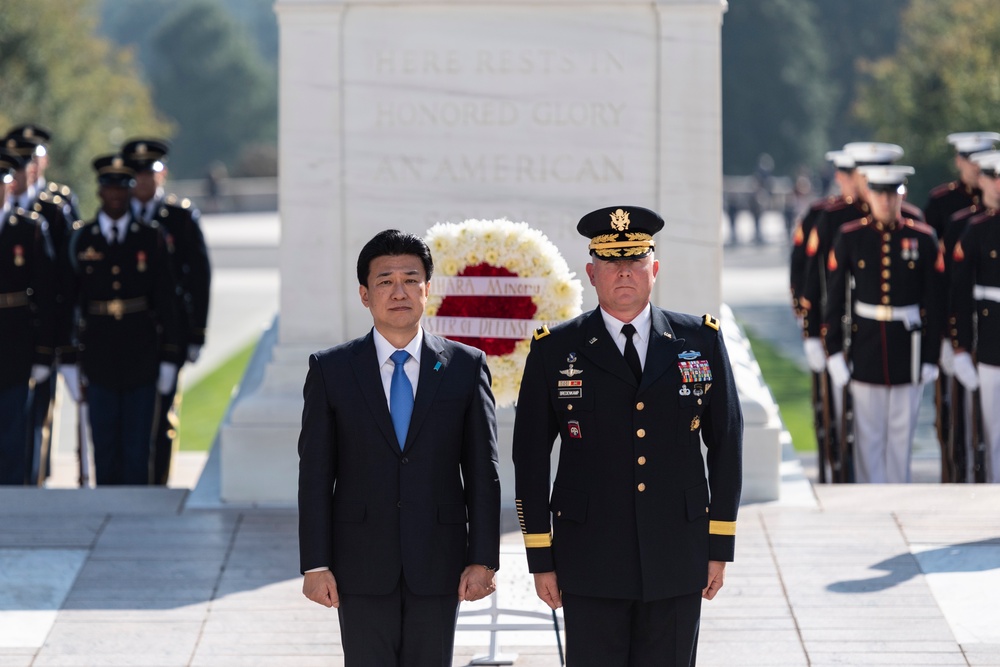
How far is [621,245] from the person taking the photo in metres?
4.27

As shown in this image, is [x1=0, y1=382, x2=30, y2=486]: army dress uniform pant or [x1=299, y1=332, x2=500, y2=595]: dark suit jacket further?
[x1=0, y1=382, x2=30, y2=486]: army dress uniform pant

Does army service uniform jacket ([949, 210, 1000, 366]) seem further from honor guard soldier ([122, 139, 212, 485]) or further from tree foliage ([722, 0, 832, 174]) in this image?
tree foliage ([722, 0, 832, 174])

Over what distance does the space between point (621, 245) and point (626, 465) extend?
56cm

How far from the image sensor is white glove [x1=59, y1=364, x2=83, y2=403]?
8.55m

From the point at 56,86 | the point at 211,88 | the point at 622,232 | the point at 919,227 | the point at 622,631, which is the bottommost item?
the point at 622,631

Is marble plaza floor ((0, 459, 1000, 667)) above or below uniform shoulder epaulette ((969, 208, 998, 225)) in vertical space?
below

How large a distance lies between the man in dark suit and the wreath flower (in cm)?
128

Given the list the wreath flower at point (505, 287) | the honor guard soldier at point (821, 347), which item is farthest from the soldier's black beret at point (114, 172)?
the honor guard soldier at point (821, 347)

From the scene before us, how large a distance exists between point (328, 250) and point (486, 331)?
2121mm

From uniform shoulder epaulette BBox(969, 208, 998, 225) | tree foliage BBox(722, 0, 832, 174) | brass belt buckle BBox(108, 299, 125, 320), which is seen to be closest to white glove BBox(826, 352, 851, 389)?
uniform shoulder epaulette BBox(969, 208, 998, 225)

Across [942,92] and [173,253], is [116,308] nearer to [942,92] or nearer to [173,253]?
[173,253]

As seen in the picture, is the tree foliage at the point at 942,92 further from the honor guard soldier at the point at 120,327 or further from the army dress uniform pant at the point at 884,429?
the honor guard soldier at the point at 120,327

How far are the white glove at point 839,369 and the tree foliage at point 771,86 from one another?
1914 inches

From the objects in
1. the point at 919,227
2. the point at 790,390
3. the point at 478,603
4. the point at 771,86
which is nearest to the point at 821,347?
the point at 919,227
